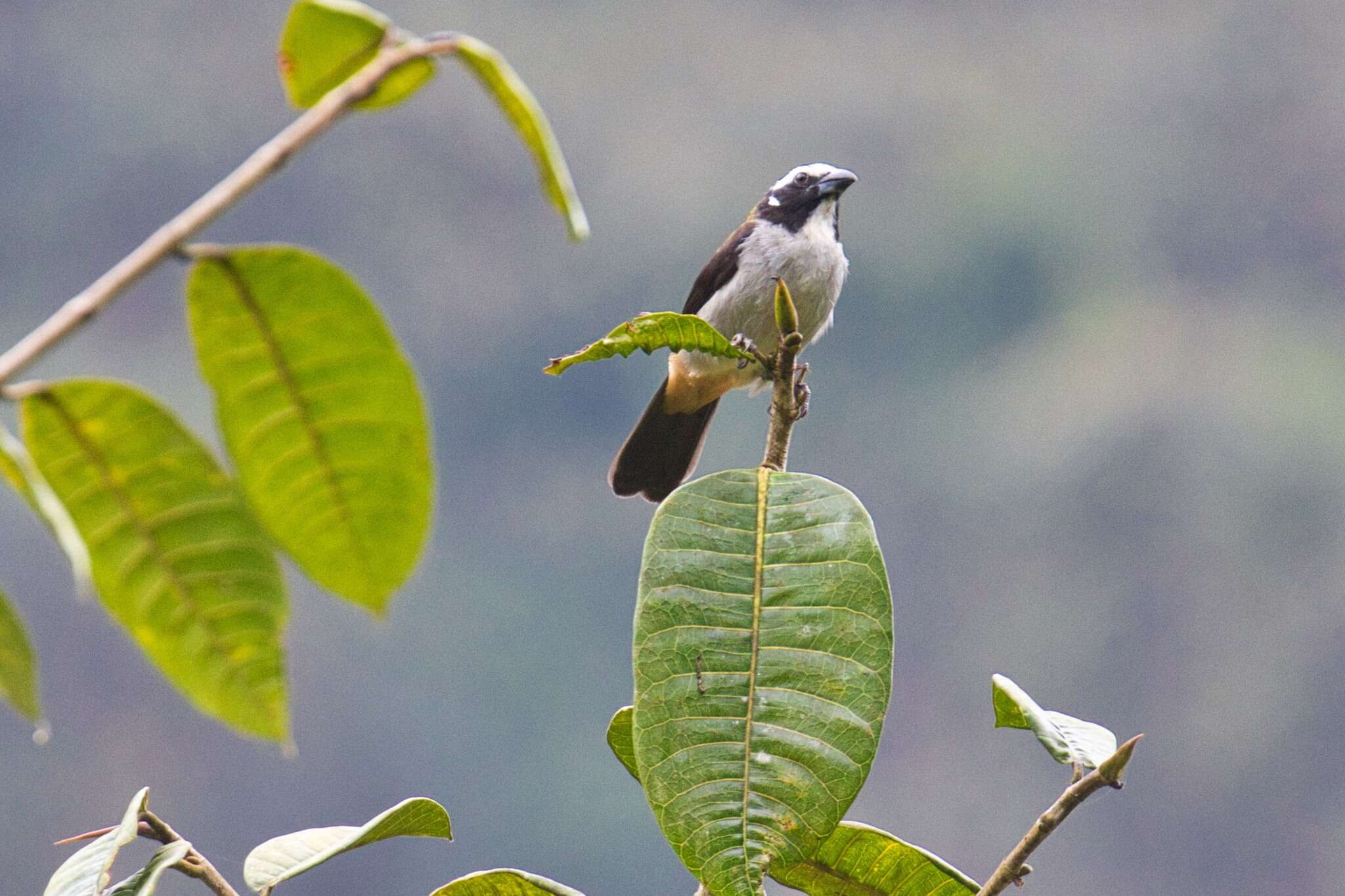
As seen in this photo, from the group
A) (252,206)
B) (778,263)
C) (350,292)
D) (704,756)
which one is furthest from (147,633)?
(252,206)

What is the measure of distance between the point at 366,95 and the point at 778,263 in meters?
3.39

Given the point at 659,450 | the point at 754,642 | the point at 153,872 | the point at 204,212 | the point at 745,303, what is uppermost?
the point at 204,212

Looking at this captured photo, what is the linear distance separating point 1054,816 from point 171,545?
72 cm

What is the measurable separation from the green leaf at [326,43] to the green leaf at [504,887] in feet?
2.47

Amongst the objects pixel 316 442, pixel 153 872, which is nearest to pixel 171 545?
pixel 316 442

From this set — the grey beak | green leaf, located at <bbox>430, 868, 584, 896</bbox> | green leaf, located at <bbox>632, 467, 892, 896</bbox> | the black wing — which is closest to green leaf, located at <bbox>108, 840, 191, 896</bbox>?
green leaf, located at <bbox>430, 868, 584, 896</bbox>

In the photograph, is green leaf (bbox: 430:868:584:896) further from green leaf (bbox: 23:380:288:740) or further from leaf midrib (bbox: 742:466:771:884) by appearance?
green leaf (bbox: 23:380:288:740)

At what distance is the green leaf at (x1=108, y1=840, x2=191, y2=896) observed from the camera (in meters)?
0.96

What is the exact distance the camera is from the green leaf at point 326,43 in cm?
54

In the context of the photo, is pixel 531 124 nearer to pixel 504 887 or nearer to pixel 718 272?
pixel 504 887

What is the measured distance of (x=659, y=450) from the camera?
165 inches

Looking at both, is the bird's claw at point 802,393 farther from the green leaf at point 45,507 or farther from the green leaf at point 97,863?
the green leaf at point 45,507

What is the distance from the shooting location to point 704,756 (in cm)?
107

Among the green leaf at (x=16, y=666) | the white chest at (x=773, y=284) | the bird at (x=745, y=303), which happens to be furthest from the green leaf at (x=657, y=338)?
the white chest at (x=773, y=284)
